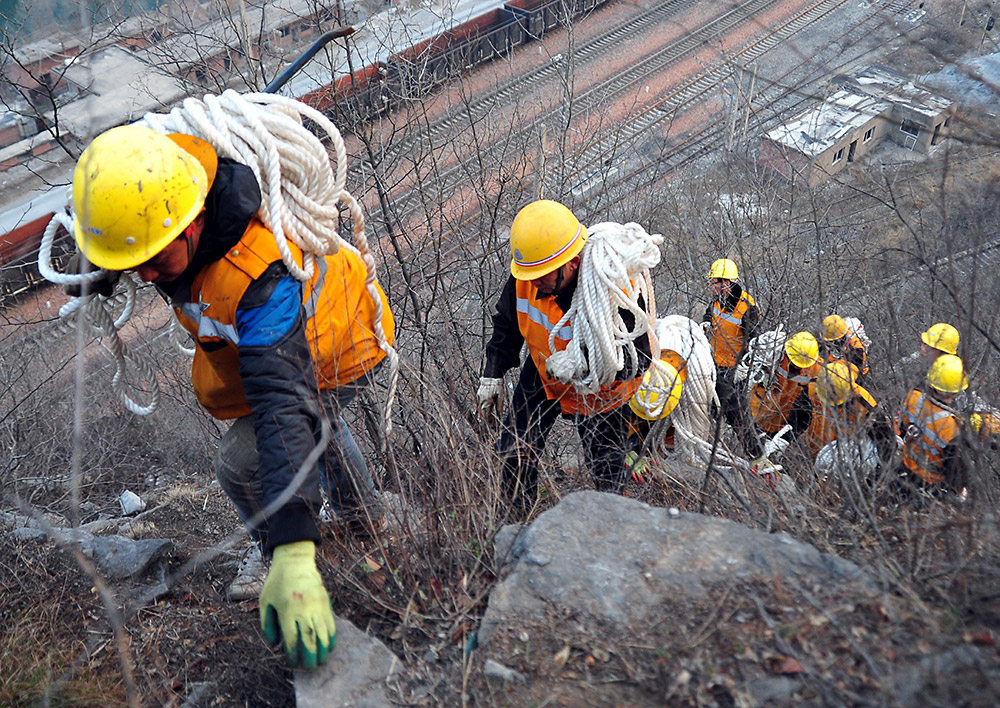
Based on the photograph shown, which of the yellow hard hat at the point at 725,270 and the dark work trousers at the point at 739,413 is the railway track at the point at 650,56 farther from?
the dark work trousers at the point at 739,413

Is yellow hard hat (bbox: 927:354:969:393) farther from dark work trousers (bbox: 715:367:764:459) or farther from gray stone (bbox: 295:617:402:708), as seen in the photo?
gray stone (bbox: 295:617:402:708)

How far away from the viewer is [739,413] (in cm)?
446

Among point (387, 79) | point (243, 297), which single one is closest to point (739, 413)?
point (243, 297)

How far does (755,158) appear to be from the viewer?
13375mm

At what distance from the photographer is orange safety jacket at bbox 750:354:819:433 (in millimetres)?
5445

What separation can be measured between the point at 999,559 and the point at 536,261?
2.17m

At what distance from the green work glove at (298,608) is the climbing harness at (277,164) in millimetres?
680

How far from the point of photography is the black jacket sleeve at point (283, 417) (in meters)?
2.59

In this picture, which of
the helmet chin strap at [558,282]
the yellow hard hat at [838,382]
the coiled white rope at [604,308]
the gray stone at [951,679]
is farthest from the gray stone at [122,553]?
the yellow hard hat at [838,382]

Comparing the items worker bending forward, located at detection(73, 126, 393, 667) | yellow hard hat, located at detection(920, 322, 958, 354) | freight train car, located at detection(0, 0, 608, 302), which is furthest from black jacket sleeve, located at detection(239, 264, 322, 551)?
yellow hard hat, located at detection(920, 322, 958, 354)

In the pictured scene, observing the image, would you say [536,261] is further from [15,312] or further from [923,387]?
[15,312]

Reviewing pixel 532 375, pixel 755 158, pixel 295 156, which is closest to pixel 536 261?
pixel 532 375

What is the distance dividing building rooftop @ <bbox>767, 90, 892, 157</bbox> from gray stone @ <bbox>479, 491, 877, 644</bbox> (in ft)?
39.5

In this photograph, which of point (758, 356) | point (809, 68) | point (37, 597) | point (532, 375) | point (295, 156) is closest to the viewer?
point (295, 156)
